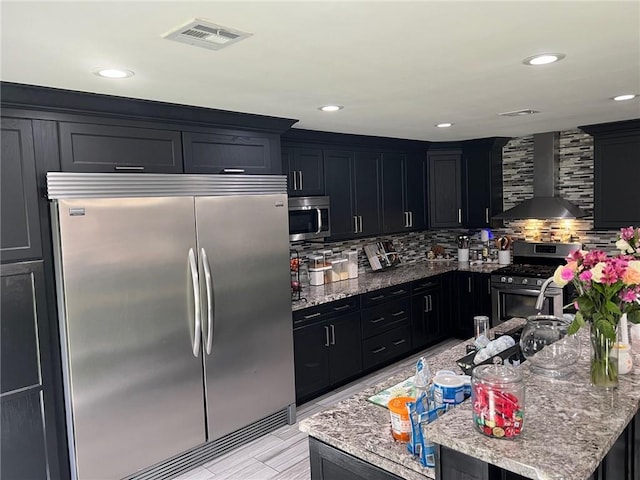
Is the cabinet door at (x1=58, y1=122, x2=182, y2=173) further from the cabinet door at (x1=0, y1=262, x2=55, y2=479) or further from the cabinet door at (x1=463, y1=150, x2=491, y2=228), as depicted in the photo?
the cabinet door at (x1=463, y1=150, x2=491, y2=228)

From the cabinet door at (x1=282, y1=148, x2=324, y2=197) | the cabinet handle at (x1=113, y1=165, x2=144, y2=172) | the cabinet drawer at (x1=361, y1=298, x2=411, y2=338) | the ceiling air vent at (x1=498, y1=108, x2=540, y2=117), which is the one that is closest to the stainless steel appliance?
the cabinet drawer at (x1=361, y1=298, x2=411, y2=338)

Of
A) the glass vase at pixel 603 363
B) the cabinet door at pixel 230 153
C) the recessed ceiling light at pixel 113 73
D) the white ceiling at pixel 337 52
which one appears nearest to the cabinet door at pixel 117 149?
the cabinet door at pixel 230 153

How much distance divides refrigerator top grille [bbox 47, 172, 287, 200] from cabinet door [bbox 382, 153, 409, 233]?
196cm

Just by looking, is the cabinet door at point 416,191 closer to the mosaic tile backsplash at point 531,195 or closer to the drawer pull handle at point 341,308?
the mosaic tile backsplash at point 531,195

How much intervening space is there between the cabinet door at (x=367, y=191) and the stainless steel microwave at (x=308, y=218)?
1.85 feet

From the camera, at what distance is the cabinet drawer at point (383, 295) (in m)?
4.63

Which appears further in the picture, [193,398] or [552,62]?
[193,398]

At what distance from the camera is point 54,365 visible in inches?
105

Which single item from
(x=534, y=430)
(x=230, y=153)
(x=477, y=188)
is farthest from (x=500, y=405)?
(x=477, y=188)

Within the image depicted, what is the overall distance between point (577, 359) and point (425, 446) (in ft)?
2.97

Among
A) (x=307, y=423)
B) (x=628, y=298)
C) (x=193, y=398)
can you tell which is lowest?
(x=193, y=398)

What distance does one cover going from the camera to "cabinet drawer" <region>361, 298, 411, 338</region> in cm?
465

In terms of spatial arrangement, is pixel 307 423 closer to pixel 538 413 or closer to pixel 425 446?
pixel 425 446

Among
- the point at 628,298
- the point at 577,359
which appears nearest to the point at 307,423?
the point at 577,359
